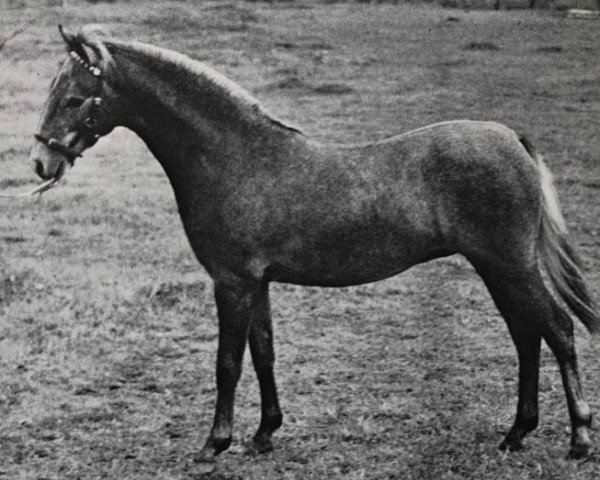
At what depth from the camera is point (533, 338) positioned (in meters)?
5.16

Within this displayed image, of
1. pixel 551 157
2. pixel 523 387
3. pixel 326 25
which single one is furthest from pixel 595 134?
pixel 326 25

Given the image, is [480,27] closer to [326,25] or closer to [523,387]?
[326,25]

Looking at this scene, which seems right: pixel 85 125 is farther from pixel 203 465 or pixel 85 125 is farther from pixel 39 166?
pixel 203 465

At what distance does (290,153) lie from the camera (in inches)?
199

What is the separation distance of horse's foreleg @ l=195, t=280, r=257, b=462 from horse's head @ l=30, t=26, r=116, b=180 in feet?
3.53

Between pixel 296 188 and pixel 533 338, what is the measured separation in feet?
Answer: 5.23

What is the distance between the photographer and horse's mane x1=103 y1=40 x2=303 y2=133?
4.91m

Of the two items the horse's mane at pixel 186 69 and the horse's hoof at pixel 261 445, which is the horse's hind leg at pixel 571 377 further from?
the horse's mane at pixel 186 69

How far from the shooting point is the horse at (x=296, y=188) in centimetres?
492

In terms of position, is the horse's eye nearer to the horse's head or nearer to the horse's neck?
the horse's head

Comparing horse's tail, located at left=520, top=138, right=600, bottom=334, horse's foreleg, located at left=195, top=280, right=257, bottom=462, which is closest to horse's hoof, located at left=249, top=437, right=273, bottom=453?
horse's foreleg, located at left=195, top=280, right=257, bottom=462

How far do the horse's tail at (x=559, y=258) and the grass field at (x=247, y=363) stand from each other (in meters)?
0.83

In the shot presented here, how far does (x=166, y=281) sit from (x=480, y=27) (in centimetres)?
1900

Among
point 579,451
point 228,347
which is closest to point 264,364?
point 228,347
